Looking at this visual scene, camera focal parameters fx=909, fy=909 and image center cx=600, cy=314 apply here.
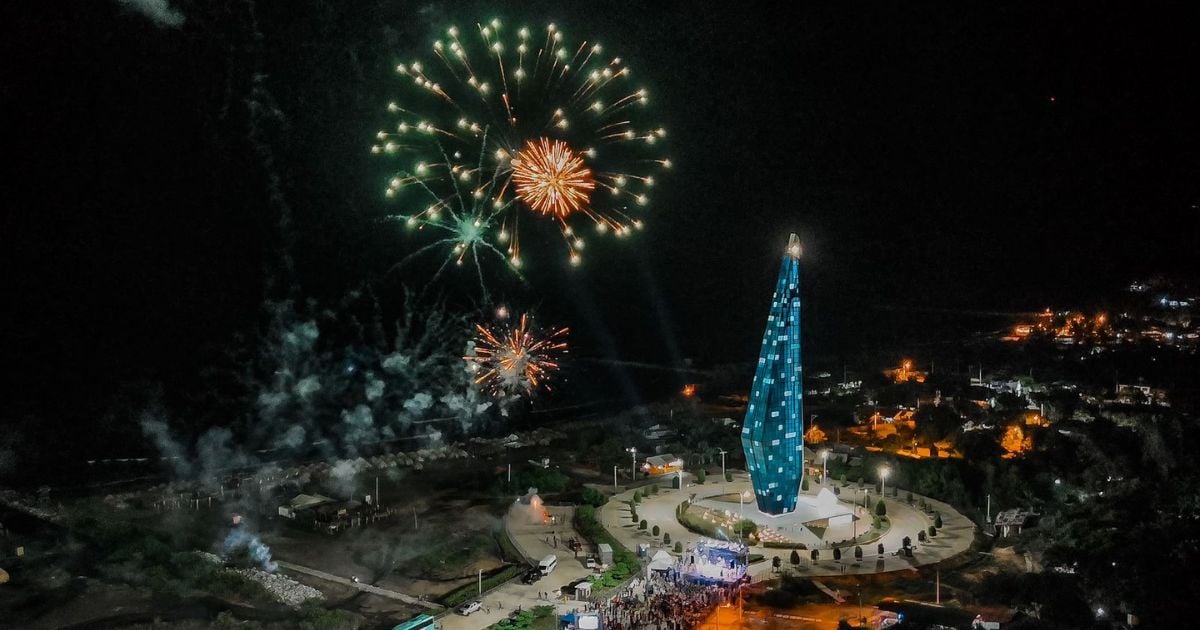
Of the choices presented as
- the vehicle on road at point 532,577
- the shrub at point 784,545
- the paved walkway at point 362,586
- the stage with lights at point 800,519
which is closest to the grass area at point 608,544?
the vehicle on road at point 532,577

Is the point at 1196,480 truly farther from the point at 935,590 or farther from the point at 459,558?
the point at 459,558

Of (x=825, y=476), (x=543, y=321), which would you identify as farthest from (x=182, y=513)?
(x=543, y=321)

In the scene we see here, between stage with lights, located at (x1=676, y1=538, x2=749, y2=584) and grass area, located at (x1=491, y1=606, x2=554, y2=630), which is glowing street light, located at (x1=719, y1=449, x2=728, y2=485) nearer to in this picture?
stage with lights, located at (x1=676, y1=538, x2=749, y2=584)

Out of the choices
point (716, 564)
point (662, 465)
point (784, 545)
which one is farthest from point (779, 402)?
point (662, 465)

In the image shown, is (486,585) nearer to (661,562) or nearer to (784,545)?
(661,562)

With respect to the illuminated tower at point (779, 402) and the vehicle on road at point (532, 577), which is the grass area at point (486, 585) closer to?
the vehicle on road at point (532, 577)

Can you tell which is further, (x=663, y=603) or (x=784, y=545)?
(x=784, y=545)

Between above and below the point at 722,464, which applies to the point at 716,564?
below
